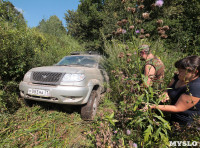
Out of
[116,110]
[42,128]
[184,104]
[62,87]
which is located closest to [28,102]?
[42,128]

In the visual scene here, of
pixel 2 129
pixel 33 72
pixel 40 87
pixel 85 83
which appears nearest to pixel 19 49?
pixel 33 72

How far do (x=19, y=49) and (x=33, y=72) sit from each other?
137 cm

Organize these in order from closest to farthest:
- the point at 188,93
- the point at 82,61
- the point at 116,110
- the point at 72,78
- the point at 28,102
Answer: the point at 188,93 < the point at 116,110 < the point at 72,78 < the point at 28,102 < the point at 82,61

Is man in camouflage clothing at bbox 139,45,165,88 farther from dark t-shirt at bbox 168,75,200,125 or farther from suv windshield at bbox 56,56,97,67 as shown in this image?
suv windshield at bbox 56,56,97,67

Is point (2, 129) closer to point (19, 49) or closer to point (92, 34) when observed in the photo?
point (19, 49)

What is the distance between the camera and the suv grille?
2.17 metres

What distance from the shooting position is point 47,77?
2.22 m

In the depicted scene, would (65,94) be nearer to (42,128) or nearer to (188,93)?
(42,128)

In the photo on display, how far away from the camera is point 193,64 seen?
1.33 meters

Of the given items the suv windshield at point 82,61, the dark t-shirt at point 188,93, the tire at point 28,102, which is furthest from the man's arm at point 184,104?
the tire at point 28,102

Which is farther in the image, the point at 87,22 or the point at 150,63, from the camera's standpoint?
the point at 87,22

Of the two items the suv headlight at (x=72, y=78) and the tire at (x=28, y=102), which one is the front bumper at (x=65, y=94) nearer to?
the suv headlight at (x=72, y=78)

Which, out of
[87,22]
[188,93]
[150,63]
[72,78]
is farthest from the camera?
[87,22]

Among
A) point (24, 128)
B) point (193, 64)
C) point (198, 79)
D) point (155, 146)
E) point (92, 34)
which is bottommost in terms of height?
point (24, 128)
